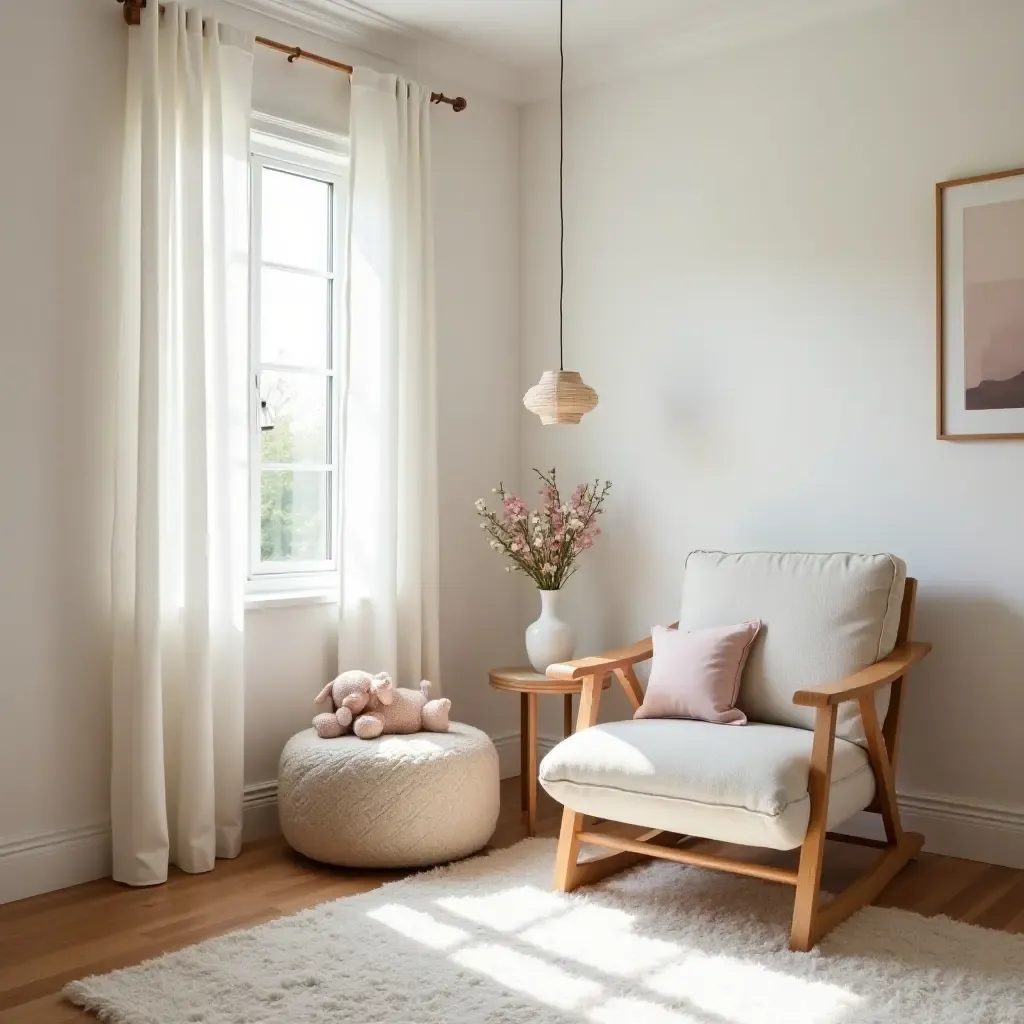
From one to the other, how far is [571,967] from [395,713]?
107 centimetres

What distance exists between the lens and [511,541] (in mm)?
4023

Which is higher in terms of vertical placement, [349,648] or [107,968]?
[349,648]

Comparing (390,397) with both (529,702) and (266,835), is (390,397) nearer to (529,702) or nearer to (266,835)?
(529,702)

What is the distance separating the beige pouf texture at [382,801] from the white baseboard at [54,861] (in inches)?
19.6

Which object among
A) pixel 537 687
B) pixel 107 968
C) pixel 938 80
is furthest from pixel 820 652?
pixel 107 968

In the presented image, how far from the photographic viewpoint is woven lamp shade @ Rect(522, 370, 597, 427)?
3.72 meters

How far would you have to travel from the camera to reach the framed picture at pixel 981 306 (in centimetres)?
325

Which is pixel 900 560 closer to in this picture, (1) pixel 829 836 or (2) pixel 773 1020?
(1) pixel 829 836

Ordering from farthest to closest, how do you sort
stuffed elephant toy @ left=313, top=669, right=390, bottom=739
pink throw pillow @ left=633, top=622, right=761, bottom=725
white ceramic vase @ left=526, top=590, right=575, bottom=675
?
white ceramic vase @ left=526, top=590, right=575, bottom=675 → stuffed elephant toy @ left=313, top=669, right=390, bottom=739 → pink throw pillow @ left=633, top=622, right=761, bottom=725

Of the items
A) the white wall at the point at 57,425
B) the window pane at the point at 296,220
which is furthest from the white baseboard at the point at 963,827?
the window pane at the point at 296,220

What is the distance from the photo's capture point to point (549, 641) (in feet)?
12.5

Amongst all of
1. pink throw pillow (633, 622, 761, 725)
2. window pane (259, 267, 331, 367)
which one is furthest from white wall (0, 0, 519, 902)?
pink throw pillow (633, 622, 761, 725)

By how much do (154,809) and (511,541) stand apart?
59.1 inches

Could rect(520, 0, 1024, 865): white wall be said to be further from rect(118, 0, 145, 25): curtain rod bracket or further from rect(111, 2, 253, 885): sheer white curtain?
rect(118, 0, 145, 25): curtain rod bracket
